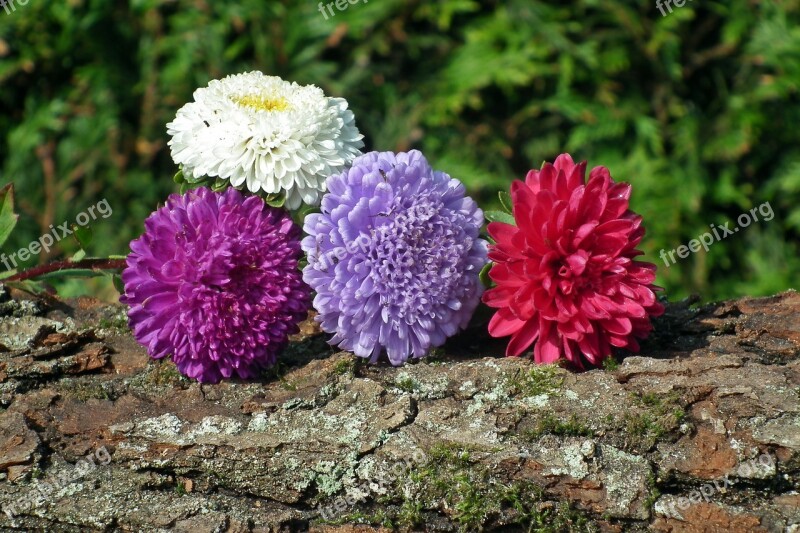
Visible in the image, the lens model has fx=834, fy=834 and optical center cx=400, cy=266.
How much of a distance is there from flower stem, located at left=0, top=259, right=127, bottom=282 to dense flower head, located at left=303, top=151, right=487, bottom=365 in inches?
22.3

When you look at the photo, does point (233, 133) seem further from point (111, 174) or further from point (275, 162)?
point (111, 174)

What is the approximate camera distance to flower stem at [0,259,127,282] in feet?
6.28

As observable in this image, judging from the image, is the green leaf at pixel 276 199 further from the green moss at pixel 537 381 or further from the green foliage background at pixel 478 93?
the green foliage background at pixel 478 93

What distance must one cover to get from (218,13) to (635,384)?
259cm

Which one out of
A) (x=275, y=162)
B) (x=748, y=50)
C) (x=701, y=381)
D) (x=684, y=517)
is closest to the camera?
(x=684, y=517)

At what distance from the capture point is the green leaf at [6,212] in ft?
6.17

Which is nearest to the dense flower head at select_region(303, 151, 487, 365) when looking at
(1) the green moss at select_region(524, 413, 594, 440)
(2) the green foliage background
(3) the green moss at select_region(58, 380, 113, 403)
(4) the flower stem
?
(1) the green moss at select_region(524, 413, 594, 440)

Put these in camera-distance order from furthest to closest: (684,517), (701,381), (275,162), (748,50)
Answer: (748,50) < (275,162) < (701,381) < (684,517)

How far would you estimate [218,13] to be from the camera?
349cm

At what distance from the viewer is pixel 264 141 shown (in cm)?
167

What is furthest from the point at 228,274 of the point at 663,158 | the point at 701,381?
the point at 663,158

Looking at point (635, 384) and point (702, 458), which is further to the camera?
point (635, 384)

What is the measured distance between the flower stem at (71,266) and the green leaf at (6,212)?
0.33 ft

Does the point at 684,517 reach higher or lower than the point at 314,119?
lower
